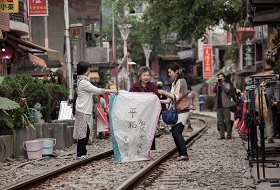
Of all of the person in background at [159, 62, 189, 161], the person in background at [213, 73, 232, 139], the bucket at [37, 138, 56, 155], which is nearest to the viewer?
the person in background at [159, 62, 189, 161]

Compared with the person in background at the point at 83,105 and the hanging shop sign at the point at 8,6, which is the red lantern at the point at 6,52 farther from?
the person in background at the point at 83,105

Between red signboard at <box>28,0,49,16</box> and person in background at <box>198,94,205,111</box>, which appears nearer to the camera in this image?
red signboard at <box>28,0,49,16</box>

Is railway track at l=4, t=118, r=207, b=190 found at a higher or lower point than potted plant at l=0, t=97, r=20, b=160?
lower

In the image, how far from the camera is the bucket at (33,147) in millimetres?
16641

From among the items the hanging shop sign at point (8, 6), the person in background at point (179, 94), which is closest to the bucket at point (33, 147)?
the person in background at point (179, 94)

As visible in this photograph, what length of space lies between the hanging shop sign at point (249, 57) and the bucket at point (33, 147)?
41.3 m

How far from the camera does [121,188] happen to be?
1023cm

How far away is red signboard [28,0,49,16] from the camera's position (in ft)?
106

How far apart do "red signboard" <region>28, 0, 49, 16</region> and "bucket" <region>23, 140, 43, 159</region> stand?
1606cm

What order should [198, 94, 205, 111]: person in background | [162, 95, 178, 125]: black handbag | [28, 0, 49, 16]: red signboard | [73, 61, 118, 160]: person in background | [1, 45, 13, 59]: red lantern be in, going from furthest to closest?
[198, 94, 205, 111]: person in background
[28, 0, 49, 16]: red signboard
[1, 45, 13, 59]: red lantern
[73, 61, 118, 160]: person in background
[162, 95, 178, 125]: black handbag

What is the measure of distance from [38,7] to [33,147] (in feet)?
54.5

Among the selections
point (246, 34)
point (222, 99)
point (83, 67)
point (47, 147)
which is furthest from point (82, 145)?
point (246, 34)

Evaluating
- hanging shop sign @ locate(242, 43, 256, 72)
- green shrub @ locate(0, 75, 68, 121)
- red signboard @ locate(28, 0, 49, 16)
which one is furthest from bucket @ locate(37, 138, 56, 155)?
hanging shop sign @ locate(242, 43, 256, 72)

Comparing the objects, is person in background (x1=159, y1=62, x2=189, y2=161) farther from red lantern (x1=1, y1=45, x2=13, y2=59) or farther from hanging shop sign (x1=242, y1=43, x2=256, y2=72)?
hanging shop sign (x1=242, y1=43, x2=256, y2=72)
